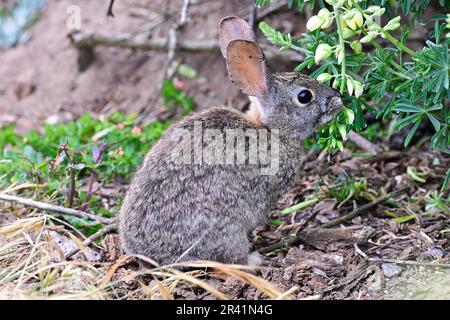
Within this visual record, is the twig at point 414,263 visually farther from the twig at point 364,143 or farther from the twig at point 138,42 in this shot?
the twig at point 138,42

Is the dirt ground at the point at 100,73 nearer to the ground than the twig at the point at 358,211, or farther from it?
farther from it

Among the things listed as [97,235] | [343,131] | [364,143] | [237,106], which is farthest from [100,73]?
[343,131]

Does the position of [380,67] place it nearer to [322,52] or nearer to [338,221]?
[322,52]

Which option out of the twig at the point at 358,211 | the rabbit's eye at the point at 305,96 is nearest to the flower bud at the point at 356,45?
the rabbit's eye at the point at 305,96
